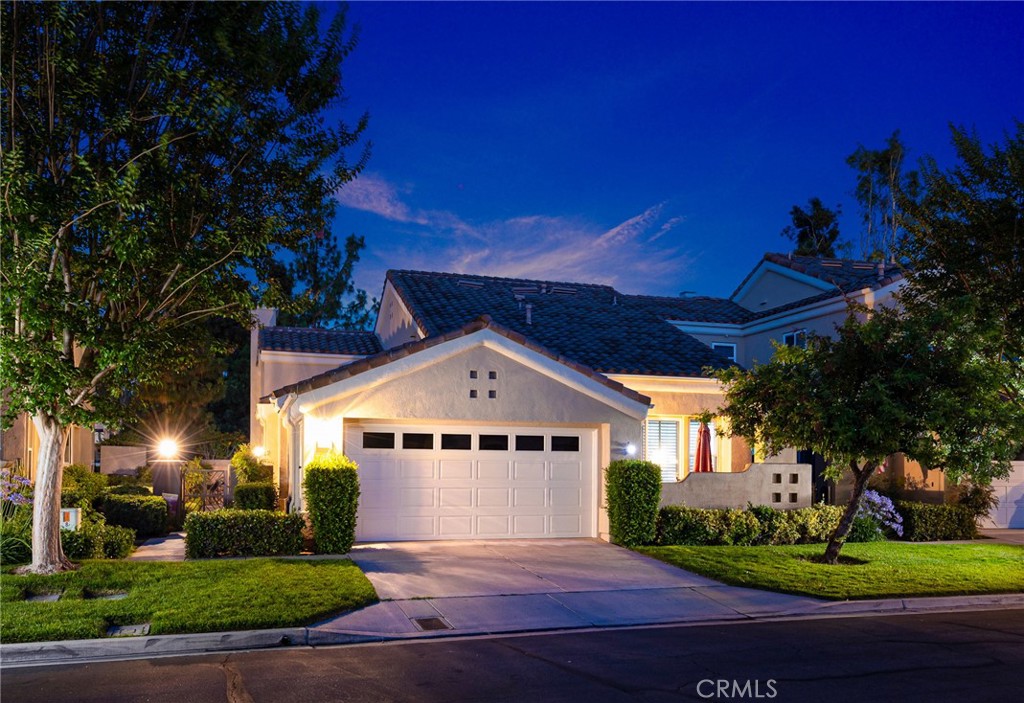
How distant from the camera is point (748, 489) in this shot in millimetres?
16906

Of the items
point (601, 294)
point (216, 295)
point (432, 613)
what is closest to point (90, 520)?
point (216, 295)

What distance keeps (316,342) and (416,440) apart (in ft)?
30.1

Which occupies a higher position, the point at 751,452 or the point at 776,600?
the point at 751,452

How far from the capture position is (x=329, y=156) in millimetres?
13609

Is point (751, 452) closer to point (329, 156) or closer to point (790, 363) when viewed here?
point (790, 363)

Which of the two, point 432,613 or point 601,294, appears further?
point 601,294

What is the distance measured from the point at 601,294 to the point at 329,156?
1408 cm

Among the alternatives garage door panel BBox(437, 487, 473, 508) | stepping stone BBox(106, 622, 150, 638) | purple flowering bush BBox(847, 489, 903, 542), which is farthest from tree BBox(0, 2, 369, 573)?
purple flowering bush BBox(847, 489, 903, 542)

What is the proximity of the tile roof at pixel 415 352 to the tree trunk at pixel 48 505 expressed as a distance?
3.78m

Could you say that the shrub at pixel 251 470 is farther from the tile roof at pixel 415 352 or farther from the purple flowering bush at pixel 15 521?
the purple flowering bush at pixel 15 521

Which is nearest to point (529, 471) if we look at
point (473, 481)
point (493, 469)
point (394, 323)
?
point (493, 469)

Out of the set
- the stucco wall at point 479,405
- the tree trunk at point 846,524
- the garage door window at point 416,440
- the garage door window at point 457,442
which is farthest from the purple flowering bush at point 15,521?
the tree trunk at point 846,524

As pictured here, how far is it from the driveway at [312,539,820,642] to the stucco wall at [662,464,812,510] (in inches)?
78.4

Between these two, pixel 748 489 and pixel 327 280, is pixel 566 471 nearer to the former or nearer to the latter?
pixel 748 489
